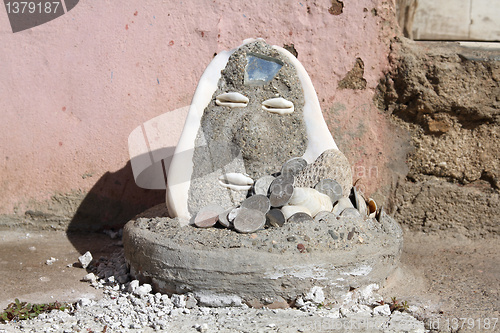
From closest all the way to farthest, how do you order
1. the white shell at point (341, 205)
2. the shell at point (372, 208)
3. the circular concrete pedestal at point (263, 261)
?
the circular concrete pedestal at point (263, 261)
the white shell at point (341, 205)
the shell at point (372, 208)

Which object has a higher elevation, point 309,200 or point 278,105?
point 278,105

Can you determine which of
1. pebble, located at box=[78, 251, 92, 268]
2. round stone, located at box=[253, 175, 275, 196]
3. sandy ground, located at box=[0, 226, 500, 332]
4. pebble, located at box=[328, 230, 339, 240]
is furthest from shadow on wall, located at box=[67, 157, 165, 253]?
pebble, located at box=[328, 230, 339, 240]

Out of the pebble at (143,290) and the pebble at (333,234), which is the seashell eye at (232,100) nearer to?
the pebble at (333,234)

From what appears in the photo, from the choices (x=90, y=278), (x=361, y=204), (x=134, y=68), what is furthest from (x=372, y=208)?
(x=134, y=68)

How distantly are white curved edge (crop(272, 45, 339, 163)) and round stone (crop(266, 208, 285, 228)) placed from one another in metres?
0.64

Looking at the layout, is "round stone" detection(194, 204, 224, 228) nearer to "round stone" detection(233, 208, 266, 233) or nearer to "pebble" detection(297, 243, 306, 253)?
"round stone" detection(233, 208, 266, 233)

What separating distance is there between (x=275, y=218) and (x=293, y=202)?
191 mm

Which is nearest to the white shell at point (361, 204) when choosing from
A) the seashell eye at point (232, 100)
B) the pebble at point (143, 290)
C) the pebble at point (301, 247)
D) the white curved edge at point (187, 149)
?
the pebble at point (301, 247)

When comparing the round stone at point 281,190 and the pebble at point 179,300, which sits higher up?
the round stone at point 281,190

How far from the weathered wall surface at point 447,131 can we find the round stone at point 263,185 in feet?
4.44

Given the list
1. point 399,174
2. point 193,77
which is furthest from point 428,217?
point 193,77

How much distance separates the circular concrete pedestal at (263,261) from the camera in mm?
2555

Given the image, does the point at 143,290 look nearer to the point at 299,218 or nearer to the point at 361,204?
the point at 299,218

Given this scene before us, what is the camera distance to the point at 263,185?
3.11 m
